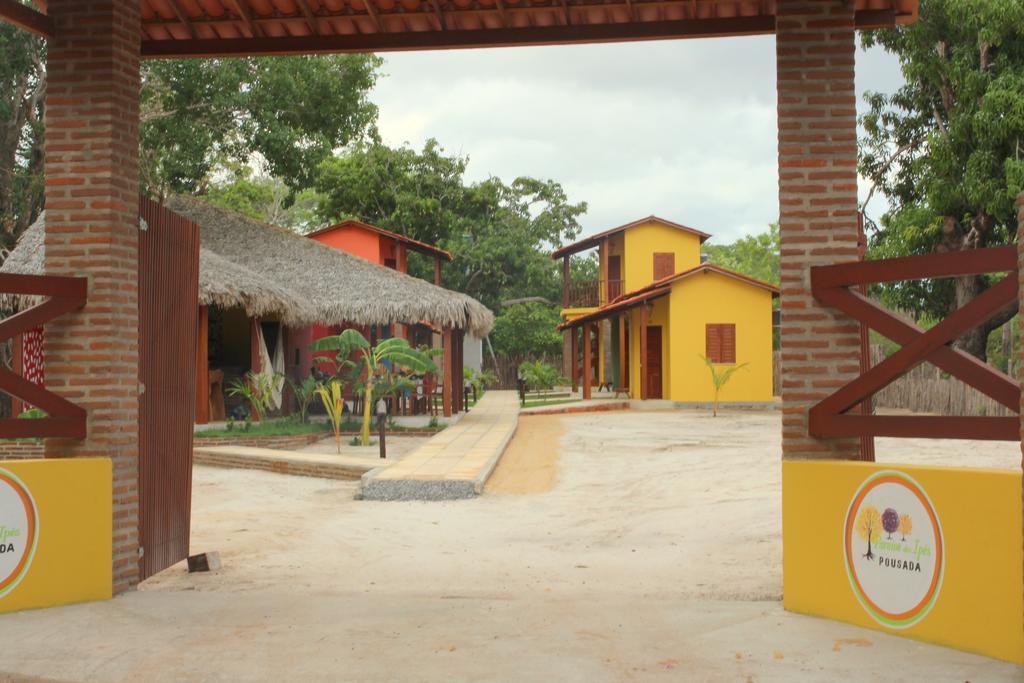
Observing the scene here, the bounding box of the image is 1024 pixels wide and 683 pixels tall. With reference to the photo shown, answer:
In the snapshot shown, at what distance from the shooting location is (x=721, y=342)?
2788 centimetres

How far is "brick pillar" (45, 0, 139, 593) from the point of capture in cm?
590

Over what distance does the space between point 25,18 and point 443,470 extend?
734 cm

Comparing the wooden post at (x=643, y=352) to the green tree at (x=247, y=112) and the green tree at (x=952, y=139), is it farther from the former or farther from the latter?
the green tree at (x=247, y=112)

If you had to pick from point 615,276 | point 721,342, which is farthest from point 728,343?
point 615,276

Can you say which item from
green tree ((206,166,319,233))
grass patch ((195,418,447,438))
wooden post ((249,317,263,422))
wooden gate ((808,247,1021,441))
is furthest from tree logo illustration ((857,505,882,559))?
green tree ((206,166,319,233))

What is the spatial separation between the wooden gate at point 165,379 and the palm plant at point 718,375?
760 inches

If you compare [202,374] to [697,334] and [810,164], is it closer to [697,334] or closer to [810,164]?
[810,164]

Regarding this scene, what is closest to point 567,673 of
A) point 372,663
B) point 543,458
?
point 372,663

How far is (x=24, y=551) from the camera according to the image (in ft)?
17.8

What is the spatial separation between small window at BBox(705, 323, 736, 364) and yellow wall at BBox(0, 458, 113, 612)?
23.4m

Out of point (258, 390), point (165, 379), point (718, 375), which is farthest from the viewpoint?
point (718, 375)

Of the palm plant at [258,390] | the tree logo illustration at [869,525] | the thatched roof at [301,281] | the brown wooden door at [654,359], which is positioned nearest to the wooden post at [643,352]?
the brown wooden door at [654,359]

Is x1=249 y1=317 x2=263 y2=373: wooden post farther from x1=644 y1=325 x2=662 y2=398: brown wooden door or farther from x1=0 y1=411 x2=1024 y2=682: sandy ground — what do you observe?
x1=644 y1=325 x2=662 y2=398: brown wooden door

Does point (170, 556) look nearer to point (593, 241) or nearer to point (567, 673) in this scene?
point (567, 673)
